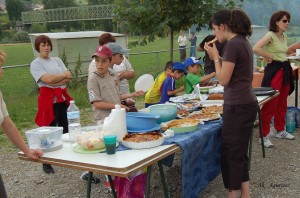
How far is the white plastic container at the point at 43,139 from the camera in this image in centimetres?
236

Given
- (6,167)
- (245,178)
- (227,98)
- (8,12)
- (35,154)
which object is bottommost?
(6,167)

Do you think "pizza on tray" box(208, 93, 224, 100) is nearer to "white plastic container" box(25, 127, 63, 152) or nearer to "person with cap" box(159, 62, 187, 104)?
"person with cap" box(159, 62, 187, 104)

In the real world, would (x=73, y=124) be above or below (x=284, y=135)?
above

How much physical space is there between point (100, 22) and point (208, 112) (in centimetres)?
4981

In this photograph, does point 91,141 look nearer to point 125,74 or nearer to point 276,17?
point 125,74

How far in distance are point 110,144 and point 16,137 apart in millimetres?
579

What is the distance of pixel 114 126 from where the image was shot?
2449mm

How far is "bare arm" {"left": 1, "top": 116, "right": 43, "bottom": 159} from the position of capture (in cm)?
215

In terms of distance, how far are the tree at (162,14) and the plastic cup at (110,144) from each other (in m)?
4.29

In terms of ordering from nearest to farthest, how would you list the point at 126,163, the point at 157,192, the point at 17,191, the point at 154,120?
the point at 126,163
the point at 154,120
the point at 157,192
the point at 17,191

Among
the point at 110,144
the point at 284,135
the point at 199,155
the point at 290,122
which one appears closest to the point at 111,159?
the point at 110,144

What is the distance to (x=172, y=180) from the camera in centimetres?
386

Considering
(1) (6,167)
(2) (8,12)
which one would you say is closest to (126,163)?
(1) (6,167)

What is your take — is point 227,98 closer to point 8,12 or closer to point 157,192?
point 157,192
